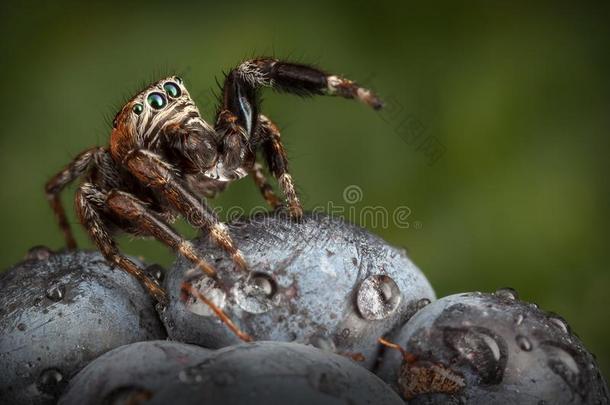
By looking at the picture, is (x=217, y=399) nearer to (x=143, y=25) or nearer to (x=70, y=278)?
(x=70, y=278)

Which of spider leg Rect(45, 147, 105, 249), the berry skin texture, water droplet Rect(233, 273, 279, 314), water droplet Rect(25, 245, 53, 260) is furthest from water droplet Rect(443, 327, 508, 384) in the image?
spider leg Rect(45, 147, 105, 249)

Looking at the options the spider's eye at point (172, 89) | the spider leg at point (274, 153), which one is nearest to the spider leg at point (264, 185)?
the spider leg at point (274, 153)

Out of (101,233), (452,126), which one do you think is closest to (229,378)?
(101,233)

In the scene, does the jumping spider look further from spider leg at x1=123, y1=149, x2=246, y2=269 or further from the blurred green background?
the blurred green background

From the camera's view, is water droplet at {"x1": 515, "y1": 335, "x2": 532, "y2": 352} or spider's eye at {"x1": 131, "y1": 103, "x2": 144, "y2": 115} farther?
spider's eye at {"x1": 131, "y1": 103, "x2": 144, "y2": 115}

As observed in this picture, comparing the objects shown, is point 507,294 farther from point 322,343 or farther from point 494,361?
point 322,343

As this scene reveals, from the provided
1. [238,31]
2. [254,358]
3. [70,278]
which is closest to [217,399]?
[254,358]
